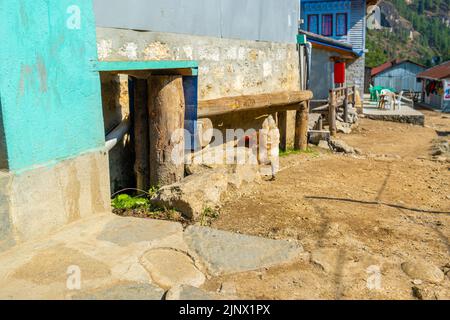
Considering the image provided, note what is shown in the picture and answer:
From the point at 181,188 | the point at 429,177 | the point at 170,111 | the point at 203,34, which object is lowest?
the point at 429,177

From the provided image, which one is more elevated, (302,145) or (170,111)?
(170,111)

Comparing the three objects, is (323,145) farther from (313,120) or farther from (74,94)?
(74,94)

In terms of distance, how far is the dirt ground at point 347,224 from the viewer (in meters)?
2.93

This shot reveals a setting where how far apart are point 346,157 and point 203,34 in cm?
449

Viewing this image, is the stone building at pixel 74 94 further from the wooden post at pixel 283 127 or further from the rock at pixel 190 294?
the wooden post at pixel 283 127

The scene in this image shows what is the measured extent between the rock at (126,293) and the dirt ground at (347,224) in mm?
385

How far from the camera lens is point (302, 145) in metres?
10.0

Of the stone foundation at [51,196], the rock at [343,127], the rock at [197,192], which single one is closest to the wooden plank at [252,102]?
the rock at [197,192]

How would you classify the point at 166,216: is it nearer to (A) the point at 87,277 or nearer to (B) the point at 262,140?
(A) the point at 87,277

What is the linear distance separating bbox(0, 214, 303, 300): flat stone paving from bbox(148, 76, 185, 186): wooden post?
1.09 meters

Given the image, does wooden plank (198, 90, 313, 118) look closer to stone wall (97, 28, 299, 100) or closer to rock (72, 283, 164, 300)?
stone wall (97, 28, 299, 100)

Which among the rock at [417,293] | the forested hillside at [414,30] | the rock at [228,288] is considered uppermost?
the forested hillside at [414,30]

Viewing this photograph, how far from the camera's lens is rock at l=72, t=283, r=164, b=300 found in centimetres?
261
